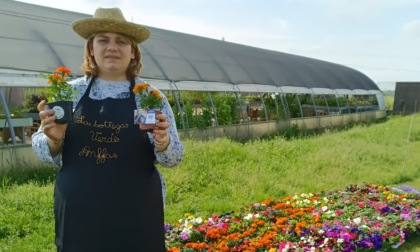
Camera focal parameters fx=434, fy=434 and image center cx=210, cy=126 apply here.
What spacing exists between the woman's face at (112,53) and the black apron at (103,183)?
0.20m

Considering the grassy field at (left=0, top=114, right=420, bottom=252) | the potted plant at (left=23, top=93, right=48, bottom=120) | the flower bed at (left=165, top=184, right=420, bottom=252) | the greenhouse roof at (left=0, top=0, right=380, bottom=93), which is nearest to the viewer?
the flower bed at (left=165, top=184, right=420, bottom=252)

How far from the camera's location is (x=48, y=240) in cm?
419

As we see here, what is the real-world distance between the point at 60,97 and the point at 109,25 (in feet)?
1.40

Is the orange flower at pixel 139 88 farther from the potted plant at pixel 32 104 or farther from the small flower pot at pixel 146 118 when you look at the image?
the potted plant at pixel 32 104

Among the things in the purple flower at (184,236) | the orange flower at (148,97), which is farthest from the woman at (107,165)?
the purple flower at (184,236)

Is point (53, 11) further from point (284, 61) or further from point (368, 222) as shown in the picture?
point (284, 61)

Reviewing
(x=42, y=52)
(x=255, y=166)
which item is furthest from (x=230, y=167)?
(x=42, y=52)

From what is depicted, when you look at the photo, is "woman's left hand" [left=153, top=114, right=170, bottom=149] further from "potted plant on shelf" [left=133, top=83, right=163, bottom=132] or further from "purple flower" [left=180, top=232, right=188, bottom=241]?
"purple flower" [left=180, top=232, right=188, bottom=241]

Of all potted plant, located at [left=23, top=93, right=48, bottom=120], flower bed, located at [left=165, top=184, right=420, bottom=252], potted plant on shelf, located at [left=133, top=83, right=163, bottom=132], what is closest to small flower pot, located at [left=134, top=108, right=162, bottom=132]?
potted plant on shelf, located at [left=133, top=83, right=163, bottom=132]

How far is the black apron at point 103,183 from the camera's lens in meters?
2.01

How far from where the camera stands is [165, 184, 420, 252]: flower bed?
167 inches

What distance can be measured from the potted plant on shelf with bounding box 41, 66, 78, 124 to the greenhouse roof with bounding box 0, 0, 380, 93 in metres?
5.86

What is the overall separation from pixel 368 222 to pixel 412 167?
4271 millimetres

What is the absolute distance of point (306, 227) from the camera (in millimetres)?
4688
